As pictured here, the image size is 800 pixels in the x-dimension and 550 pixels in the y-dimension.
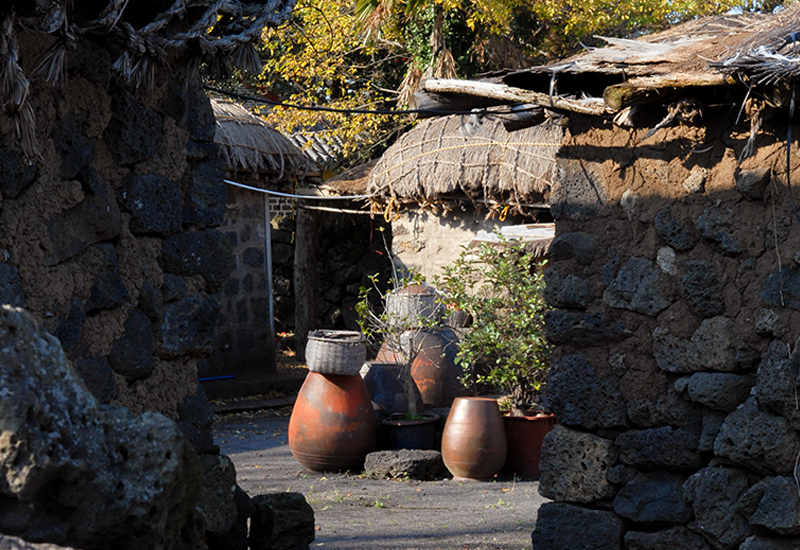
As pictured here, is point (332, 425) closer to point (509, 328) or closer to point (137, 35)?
point (509, 328)

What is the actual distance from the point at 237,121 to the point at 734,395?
796cm

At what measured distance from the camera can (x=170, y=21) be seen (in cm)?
326

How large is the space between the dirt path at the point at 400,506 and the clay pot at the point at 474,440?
12cm

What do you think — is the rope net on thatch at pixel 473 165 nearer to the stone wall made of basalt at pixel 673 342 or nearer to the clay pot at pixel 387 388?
the clay pot at pixel 387 388

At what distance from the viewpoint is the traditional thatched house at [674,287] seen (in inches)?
139

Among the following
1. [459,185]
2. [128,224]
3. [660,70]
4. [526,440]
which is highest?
[660,70]

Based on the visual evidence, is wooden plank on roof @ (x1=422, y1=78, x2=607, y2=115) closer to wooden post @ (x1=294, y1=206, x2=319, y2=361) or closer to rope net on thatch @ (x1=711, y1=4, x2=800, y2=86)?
rope net on thatch @ (x1=711, y1=4, x2=800, y2=86)

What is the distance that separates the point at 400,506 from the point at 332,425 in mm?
1174

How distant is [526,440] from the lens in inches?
276

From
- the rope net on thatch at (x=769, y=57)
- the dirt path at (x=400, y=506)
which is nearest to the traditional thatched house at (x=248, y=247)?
the dirt path at (x=400, y=506)

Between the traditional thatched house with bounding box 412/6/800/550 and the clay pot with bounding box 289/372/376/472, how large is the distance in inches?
114

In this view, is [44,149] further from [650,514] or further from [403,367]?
[403,367]

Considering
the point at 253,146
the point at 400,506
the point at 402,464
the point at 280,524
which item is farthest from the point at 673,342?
the point at 253,146

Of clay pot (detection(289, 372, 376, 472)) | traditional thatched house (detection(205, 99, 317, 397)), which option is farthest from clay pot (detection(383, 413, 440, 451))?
traditional thatched house (detection(205, 99, 317, 397))
